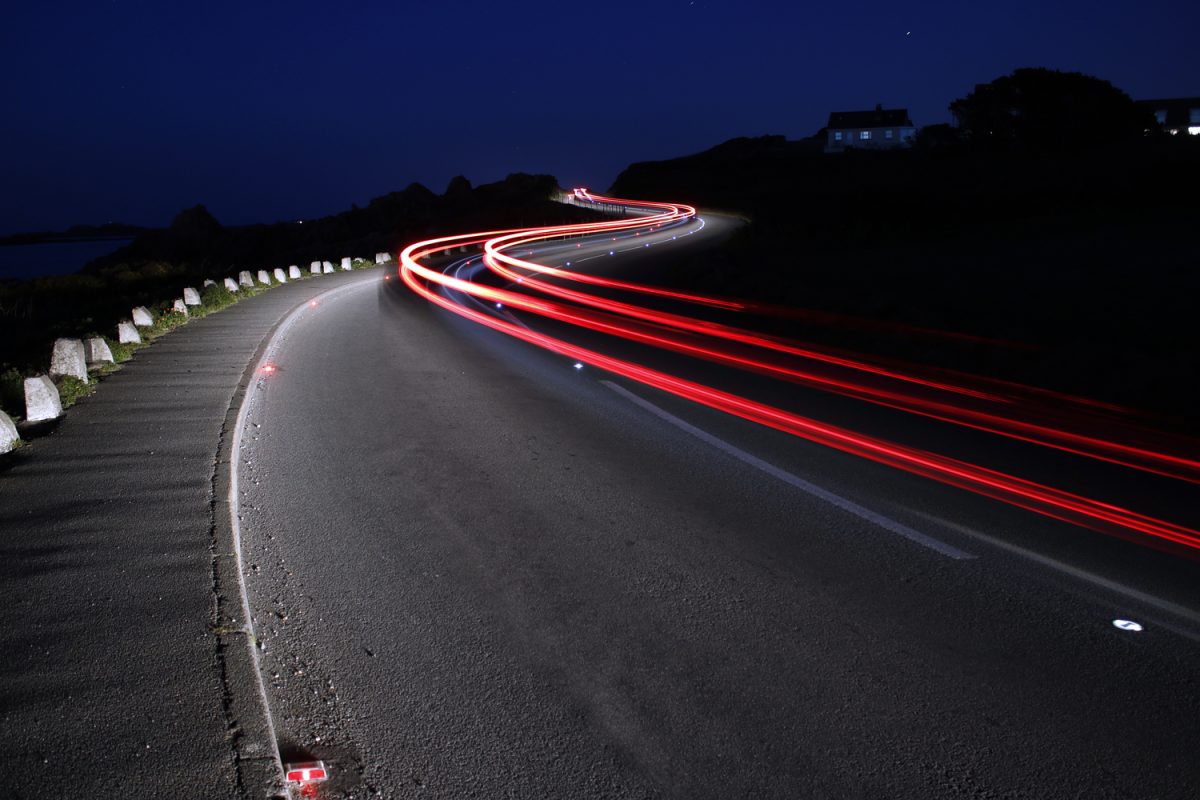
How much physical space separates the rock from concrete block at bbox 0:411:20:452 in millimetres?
3941

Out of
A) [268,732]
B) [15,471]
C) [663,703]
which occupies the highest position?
[15,471]

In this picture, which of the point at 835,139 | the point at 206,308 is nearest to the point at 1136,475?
the point at 206,308

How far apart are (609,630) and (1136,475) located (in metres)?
5.02

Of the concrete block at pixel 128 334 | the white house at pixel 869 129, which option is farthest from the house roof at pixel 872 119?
the concrete block at pixel 128 334

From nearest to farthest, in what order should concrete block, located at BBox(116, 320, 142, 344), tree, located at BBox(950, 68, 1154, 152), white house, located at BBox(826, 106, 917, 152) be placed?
concrete block, located at BBox(116, 320, 142, 344) < tree, located at BBox(950, 68, 1154, 152) < white house, located at BBox(826, 106, 917, 152)

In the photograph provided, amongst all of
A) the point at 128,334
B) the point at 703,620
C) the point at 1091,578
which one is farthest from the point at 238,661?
the point at 128,334

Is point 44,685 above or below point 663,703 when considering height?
above

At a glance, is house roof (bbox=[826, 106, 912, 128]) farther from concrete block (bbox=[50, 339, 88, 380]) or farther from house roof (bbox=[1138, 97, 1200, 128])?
concrete block (bbox=[50, 339, 88, 380])

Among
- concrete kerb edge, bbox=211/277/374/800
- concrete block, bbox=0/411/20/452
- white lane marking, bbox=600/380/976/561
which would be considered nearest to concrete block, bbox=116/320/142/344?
concrete block, bbox=0/411/20/452

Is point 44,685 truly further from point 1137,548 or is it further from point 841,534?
point 1137,548

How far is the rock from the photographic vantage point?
11125 mm

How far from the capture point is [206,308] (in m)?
18.0

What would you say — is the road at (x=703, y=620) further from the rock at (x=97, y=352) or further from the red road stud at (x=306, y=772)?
the rock at (x=97, y=352)

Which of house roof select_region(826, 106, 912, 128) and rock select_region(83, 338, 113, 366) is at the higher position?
house roof select_region(826, 106, 912, 128)
